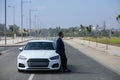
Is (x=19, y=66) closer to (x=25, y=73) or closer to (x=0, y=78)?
(x=25, y=73)

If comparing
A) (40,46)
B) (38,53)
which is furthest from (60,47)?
(40,46)

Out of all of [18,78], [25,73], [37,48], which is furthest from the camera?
[37,48]

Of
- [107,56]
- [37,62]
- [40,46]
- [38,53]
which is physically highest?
[40,46]

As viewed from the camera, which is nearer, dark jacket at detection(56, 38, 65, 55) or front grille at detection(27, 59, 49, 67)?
front grille at detection(27, 59, 49, 67)

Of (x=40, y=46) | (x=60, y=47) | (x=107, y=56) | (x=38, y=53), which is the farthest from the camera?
(x=107, y=56)

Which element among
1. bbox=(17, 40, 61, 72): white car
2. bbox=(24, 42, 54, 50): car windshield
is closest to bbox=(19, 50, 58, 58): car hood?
bbox=(17, 40, 61, 72): white car

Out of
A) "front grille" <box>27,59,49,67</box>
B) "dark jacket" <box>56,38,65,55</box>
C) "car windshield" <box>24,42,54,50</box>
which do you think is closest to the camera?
"front grille" <box>27,59,49,67</box>

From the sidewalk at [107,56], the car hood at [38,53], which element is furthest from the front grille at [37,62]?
the sidewalk at [107,56]

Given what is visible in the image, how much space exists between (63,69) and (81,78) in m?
2.93

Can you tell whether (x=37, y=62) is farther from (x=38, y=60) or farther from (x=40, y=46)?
(x=40, y=46)

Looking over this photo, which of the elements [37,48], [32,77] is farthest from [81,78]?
[37,48]

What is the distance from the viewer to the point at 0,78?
52.6ft

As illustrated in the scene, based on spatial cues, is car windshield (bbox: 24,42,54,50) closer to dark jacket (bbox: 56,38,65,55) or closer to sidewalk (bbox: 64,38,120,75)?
dark jacket (bbox: 56,38,65,55)

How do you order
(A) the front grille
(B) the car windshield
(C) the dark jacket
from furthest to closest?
(B) the car windshield
(C) the dark jacket
(A) the front grille
